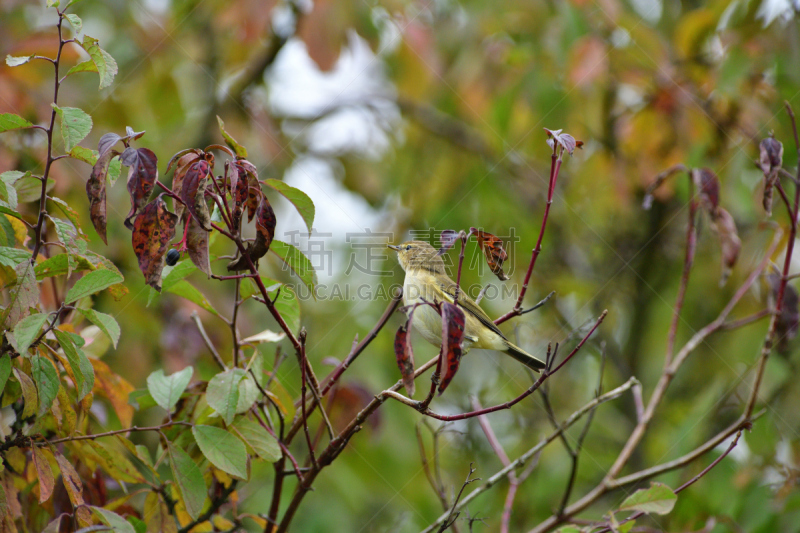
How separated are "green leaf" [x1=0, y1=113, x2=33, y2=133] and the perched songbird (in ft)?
6.54

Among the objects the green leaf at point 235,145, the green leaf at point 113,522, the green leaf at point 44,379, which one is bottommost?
the green leaf at point 113,522

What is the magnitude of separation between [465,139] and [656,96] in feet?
7.34

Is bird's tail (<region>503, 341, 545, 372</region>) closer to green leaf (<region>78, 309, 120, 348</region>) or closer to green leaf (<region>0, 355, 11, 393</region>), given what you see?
green leaf (<region>78, 309, 120, 348</region>)

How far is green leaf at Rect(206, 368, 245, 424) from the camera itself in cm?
197

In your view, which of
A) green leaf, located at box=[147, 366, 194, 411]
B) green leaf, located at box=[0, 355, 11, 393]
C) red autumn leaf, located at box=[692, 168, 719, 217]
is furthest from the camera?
red autumn leaf, located at box=[692, 168, 719, 217]

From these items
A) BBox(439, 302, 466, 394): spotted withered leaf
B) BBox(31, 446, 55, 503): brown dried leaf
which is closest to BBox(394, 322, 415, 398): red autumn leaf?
BBox(439, 302, 466, 394): spotted withered leaf

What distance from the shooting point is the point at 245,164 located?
1746 millimetres

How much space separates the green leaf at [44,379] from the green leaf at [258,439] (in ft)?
1.95

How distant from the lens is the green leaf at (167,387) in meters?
2.19

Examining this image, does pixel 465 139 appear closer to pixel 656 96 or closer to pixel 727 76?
pixel 656 96

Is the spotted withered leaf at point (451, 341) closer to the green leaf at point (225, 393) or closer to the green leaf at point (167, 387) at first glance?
the green leaf at point (225, 393)

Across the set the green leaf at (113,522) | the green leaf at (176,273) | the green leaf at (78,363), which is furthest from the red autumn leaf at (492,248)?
the green leaf at (113,522)

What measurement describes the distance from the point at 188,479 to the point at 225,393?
0.31 meters

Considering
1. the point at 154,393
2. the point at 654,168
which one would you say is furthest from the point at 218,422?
the point at 654,168
